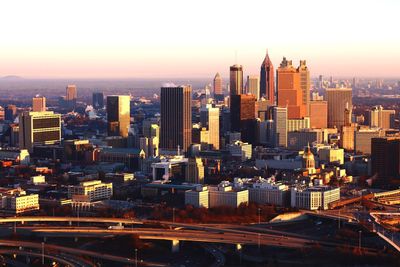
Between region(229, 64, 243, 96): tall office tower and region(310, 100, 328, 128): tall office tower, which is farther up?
region(229, 64, 243, 96): tall office tower

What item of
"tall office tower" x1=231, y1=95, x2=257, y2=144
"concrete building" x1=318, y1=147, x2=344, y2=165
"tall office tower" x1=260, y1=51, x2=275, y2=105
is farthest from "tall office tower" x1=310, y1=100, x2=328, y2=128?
"concrete building" x1=318, y1=147, x2=344, y2=165

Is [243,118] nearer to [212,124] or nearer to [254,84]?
[212,124]

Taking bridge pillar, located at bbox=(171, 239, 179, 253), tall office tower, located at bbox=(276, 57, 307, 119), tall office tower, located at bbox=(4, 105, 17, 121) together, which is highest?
tall office tower, located at bbox=(276, 57, 307, 119)

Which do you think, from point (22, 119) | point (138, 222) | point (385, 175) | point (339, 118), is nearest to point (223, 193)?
point (138, 222)

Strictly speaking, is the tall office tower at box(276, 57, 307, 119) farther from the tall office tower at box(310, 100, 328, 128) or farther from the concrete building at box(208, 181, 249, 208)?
the concrete building at box(208, 181, 249, 208)

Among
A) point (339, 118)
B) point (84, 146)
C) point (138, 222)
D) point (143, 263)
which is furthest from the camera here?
point (339, 118)

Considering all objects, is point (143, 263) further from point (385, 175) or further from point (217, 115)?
point (217, 115)
